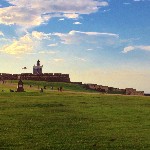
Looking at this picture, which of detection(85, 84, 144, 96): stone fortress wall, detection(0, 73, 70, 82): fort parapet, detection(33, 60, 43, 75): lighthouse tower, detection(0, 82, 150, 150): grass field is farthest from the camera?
detection(33, 60, 43, 75): lighthouse tower

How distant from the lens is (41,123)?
25062 mm

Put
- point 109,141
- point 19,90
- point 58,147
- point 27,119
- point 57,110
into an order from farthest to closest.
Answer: point 19,90, point 57,110, point 27,119, point 109,141, point 58,147

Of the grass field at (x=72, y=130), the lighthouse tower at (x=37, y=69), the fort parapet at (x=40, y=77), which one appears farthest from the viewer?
the lighthouse tower at (x=37, y=69)

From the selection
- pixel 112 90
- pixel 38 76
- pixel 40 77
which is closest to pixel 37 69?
pixel 38 76

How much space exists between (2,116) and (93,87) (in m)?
59.8

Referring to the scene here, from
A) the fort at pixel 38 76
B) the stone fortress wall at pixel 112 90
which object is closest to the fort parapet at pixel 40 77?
the fort at pixel 38 76

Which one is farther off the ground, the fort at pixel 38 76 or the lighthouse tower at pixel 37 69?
the lighthouse tower at pixel 37 69

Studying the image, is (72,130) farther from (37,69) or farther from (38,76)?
(37,69)

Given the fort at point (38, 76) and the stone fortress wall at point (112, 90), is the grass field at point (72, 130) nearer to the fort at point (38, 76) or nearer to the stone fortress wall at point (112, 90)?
the stone fortress wall at point (112, 90)

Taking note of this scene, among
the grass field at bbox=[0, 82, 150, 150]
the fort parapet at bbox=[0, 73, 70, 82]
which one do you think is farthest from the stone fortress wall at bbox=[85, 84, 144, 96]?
the grass field at bbox=[0, 82, 150, 150]

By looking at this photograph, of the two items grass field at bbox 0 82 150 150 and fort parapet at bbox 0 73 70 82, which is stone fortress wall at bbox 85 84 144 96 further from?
grass field at bbox 0 82 150 150

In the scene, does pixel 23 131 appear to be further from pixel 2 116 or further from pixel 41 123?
pixel 2 116

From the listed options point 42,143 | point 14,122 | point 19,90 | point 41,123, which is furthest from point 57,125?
point 19,90

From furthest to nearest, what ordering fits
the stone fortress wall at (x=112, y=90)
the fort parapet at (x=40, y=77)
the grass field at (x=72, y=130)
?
1. the fort parapet at (x=40, y=77)
2. the stone fortress wall at (x=112, y=90)
3. the grass field at (x=72, y=130)
